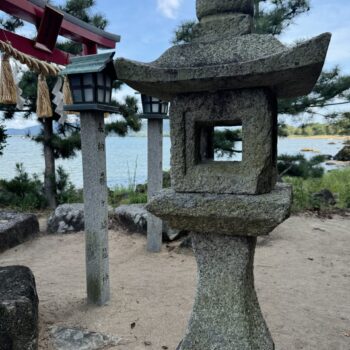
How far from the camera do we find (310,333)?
8.66ft

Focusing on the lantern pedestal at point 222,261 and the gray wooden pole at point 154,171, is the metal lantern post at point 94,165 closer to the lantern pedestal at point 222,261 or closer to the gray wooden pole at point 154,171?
the lantern pedestal at point 222,261

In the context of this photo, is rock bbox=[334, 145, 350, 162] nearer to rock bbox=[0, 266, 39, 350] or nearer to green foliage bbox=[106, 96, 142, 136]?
green foliage bbox=[106, 96, 142, 136]

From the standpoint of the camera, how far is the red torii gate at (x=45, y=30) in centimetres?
315

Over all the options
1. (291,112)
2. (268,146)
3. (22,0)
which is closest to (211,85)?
(268,146)

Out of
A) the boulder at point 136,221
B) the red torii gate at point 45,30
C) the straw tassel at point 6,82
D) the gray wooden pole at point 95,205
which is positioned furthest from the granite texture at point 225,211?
the boulder at point 136,221

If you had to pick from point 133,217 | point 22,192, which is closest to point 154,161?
point 133,217

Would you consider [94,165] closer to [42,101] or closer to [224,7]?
[42,101]

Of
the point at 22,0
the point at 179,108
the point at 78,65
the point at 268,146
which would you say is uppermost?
the point at 22,0

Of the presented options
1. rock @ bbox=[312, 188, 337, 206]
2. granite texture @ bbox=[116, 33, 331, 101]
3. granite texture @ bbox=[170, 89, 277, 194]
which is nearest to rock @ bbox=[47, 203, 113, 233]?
granite texture @ bbox=[170, 89, 277, 194]

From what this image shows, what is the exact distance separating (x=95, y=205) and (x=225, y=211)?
1705 millimetres

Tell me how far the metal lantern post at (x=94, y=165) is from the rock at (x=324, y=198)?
5.43m

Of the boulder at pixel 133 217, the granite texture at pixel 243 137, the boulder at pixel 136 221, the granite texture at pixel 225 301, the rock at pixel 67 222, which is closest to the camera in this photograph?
the granite texture at pixel 243 137

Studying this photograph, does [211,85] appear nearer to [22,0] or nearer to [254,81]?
[254,81]

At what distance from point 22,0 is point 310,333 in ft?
12.1
